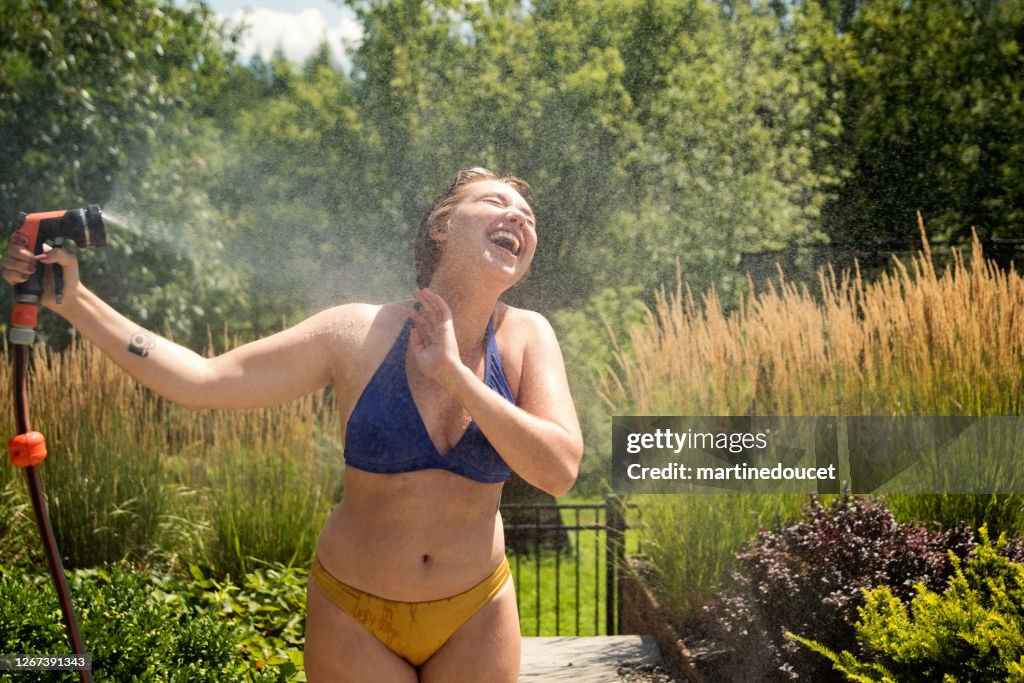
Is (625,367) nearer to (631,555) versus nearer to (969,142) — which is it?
(631,555)

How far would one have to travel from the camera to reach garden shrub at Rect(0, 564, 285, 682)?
2.34 m

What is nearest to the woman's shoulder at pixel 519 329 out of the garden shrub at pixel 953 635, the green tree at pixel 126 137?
the garden shrub at pixel 953 635

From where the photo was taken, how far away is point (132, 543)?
3859mm

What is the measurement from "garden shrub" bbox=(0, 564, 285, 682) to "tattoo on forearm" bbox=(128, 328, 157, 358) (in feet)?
3.48

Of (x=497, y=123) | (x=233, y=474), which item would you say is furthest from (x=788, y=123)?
(x=233, y=474)

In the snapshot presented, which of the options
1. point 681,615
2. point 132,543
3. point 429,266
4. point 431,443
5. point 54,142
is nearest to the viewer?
point 431,443

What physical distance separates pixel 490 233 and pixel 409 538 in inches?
23.1

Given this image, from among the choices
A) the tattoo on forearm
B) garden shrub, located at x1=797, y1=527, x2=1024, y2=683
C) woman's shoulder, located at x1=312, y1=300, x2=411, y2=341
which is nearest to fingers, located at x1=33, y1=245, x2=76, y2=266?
the tattoo on forearm

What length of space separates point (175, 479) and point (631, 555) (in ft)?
6.63

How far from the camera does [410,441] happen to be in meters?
1.63

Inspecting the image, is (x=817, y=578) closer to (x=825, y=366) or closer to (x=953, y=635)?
(x=953, y=635)

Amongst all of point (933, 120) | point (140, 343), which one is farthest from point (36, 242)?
point (933, 120)

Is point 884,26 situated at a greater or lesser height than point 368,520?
greater

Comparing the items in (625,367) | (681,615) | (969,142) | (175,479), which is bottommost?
(681,615)
